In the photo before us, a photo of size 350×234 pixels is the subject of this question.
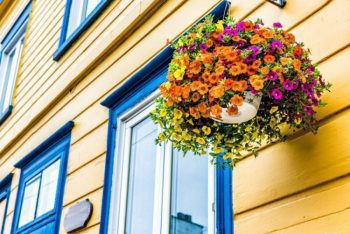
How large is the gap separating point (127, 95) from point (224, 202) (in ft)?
4.27

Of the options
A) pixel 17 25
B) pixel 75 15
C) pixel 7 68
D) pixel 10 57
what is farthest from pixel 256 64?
pixel 10 57

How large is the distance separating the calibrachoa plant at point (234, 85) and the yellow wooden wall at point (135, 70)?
121 mm

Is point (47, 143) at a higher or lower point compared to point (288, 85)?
higher

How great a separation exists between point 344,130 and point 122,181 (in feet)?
5.24

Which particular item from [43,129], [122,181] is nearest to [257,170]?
[122,181]

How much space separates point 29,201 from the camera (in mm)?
4332

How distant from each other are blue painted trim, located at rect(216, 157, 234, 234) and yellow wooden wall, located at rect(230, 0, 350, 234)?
0.04m

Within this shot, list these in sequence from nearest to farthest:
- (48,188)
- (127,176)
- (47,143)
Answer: (127,176)
(48,188)
(47,143)

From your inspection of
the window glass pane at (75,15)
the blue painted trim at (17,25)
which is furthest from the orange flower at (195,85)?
the blue painted trim at (17,25)

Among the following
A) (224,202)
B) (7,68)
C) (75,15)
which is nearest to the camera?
(224,202)

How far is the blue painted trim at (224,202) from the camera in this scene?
2.16m

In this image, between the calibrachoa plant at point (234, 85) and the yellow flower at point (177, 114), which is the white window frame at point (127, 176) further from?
the yellow flower at point (177, 114)

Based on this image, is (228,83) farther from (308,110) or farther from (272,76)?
(308,110)

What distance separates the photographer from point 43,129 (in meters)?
4.49
